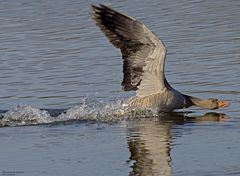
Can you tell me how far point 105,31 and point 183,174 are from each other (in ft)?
14.3

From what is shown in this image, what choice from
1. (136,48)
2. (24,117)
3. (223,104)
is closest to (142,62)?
(136,48)

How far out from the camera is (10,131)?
12.7 m

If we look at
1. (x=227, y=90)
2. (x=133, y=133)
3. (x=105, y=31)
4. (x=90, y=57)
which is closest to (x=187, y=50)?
(x=90, y=57)

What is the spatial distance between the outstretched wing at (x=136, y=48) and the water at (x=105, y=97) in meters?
0.46

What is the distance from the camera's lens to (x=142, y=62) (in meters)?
13.8

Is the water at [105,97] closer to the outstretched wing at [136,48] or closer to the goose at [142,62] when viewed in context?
the goose at [142,62]

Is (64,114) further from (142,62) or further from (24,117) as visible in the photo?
(142,62)

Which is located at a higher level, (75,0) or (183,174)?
(75,0)

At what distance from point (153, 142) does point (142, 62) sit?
229 cm

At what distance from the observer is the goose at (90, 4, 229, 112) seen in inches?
531

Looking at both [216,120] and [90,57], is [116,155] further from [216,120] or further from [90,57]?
[90,57]

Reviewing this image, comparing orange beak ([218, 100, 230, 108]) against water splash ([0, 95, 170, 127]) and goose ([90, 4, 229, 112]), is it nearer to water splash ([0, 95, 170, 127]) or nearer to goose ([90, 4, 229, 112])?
goose ([90, 4, 229, 112])

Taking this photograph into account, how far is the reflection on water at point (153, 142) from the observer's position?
10305mm

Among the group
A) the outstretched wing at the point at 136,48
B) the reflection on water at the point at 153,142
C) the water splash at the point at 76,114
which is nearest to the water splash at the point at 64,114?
the water splash at the point at 76,114
